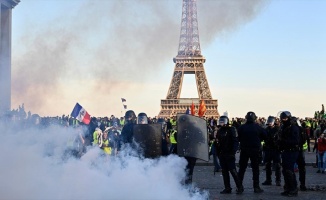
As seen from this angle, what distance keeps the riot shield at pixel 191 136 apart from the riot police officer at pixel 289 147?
264 cm

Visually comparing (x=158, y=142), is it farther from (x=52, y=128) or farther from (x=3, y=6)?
(x=3, y=6)

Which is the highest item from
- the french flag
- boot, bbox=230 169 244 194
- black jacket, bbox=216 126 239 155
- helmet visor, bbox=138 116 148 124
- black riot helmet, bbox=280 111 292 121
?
the french flag

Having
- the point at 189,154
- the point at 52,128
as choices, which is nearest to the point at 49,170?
the point at 52,128

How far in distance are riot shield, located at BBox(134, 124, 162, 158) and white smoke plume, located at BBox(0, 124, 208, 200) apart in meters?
1.23

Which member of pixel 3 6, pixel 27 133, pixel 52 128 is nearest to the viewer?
pixel 27 133

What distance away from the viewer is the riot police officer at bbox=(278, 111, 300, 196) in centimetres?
1422

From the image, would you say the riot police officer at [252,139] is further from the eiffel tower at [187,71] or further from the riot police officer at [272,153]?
the eiffel tower at [187,71]

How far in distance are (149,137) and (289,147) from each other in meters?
3.70

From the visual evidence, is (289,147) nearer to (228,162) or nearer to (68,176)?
(228,162)

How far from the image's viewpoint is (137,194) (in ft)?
32.2

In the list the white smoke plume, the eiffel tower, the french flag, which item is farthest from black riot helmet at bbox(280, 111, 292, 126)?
the eiffel tower

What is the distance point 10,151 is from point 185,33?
77.8m

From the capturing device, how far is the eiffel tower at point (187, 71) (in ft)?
275

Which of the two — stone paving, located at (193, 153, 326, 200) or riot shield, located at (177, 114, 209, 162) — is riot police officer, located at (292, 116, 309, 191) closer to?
stone paving, located at (193, 153, 326, 200)
